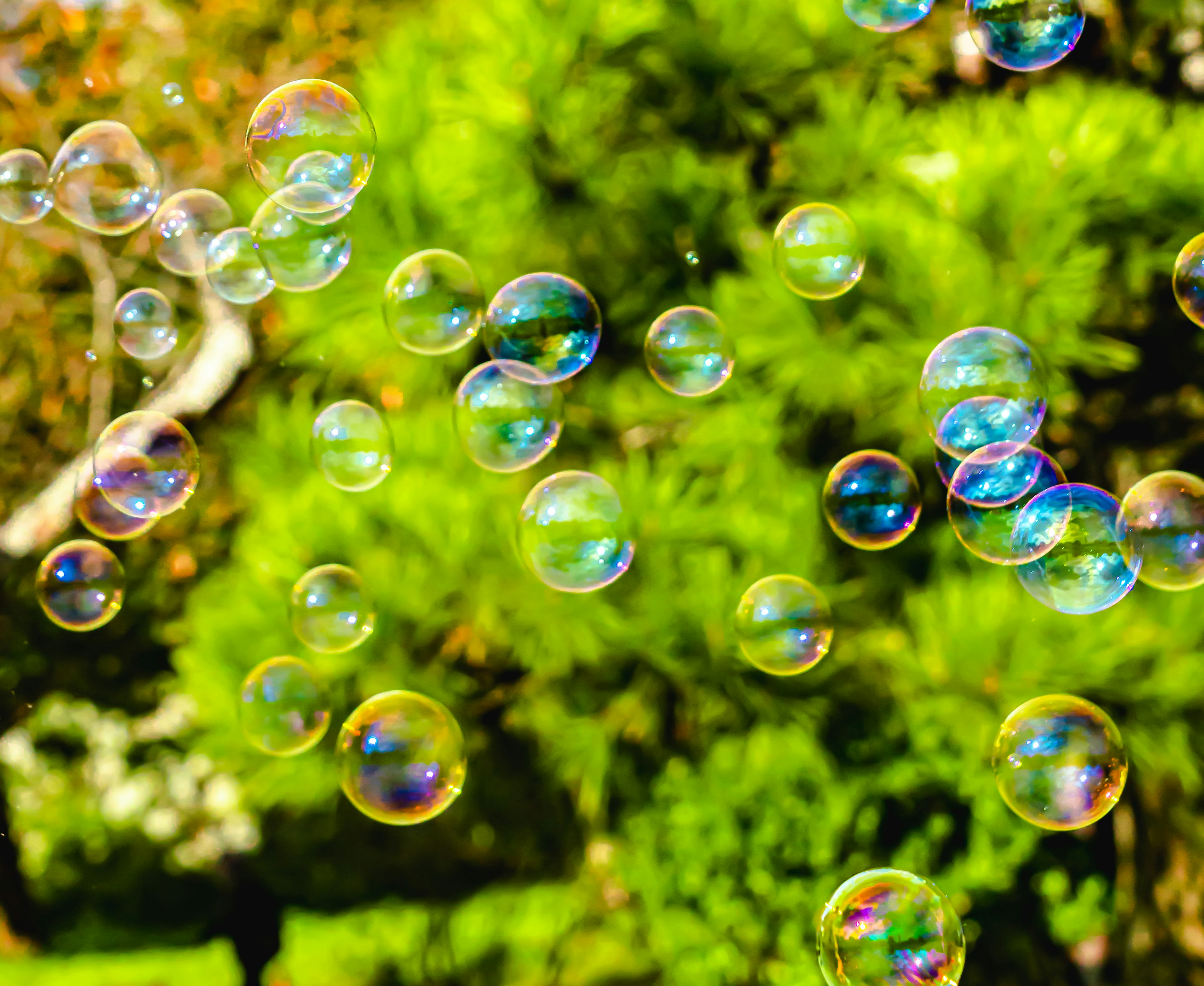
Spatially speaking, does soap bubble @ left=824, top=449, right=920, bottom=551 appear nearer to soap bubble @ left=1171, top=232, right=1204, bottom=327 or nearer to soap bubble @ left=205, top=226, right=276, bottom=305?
soap bubble @ left=1171, top=232, right=1204, bottom=327

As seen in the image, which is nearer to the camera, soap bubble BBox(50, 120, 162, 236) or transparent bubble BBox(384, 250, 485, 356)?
transparent bubble BBox(384, 250, 485, 356)

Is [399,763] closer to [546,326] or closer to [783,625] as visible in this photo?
[783,625]

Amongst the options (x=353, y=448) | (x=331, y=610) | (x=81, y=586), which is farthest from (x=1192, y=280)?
(x=81, y=586)

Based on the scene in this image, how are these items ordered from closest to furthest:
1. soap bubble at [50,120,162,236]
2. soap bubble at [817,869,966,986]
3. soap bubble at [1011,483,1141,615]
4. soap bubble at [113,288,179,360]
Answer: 1. soap bubble at [817,869,966,986]
2. soap bubble at [1011,483,1141,615]
3. soap bubble at [50,120,162,236]
4. soap bubble at [113,288,179,360]

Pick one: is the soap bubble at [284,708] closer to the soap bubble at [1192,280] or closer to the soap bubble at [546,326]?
the soap bubble at [546,326]

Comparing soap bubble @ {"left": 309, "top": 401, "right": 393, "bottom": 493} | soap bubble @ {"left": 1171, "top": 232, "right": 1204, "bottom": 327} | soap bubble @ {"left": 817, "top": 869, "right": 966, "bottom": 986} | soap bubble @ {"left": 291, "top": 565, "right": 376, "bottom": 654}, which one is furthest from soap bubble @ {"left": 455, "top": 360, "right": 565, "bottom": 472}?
soap bubble @ {"left": 1171, "top": 232, "right": 1204, "bottom": 327}

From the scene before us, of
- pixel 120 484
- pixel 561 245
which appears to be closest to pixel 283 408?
pixel 120 484
